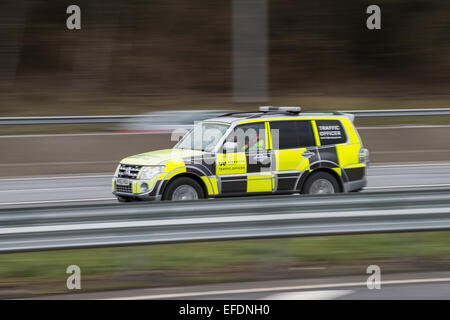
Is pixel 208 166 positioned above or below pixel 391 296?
above

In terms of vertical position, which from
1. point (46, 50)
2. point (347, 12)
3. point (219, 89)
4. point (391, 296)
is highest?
point (347, 12)

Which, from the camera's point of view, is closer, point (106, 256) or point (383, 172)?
point (106, 256)

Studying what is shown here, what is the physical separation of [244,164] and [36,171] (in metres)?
8.81

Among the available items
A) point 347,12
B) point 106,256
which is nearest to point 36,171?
point 106,256

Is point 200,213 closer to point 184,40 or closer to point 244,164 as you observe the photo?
point 244,164

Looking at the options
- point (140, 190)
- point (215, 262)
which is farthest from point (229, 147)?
point (215, 262)

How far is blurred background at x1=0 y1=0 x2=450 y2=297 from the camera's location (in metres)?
19.1

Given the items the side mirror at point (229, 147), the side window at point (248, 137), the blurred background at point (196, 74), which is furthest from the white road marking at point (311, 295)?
the side window at point (248, 137)

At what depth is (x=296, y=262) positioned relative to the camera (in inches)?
331

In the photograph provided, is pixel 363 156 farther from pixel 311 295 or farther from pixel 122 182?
pixel 311 295

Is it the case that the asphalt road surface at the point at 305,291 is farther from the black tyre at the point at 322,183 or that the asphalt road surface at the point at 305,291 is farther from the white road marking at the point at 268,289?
the black tyre at the point at 322,183

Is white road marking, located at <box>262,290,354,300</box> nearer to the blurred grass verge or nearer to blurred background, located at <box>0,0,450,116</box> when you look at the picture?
the blurred grass verge

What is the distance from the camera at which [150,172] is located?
1150cm
